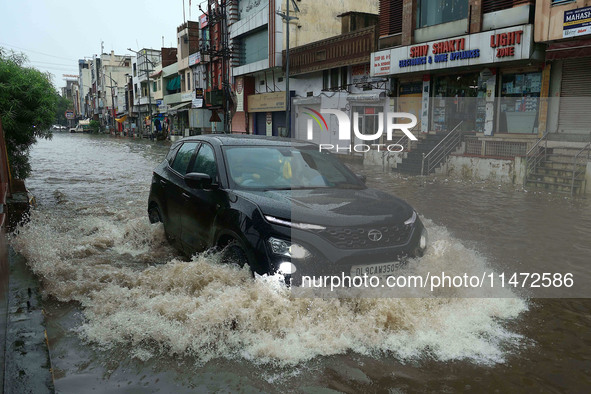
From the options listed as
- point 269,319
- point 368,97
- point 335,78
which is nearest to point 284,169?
point 269,319

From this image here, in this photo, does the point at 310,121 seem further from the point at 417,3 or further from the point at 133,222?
the point at 133,222

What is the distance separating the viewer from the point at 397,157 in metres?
21.3

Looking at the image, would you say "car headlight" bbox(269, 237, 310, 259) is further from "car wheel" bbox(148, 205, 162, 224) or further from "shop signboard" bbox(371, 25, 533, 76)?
"shop signboard" bbox(371, 25, 533, 76)

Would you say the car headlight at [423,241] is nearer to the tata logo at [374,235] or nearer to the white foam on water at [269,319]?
the white foam on water at [269,319]

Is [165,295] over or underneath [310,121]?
underneath

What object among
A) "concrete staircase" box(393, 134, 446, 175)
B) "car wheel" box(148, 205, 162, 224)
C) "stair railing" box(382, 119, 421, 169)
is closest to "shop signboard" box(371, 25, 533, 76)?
"stair railing" box(382, 119, 421, 169)

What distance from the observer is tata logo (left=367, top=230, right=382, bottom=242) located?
4.23 m

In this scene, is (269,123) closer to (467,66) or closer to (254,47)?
(254,47)

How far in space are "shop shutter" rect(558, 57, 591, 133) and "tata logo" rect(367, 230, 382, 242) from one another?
1501 centimetres

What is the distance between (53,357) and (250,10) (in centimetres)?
3885

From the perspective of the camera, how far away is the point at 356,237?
4168 millimetres

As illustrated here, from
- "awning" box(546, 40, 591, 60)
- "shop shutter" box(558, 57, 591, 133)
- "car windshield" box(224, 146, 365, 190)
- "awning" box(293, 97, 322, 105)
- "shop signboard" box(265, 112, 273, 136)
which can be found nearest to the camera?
"car windshield" box(224, 146, 365, 190)

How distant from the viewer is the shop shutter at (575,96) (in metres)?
15.9

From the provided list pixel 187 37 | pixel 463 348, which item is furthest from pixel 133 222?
pixel 187 37
